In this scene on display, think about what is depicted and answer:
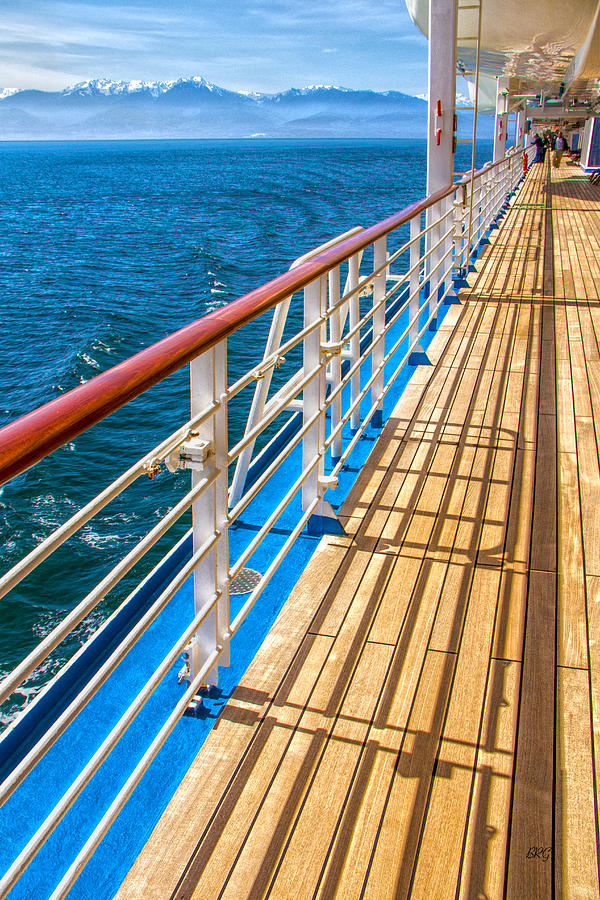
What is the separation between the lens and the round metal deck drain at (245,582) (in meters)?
1.76

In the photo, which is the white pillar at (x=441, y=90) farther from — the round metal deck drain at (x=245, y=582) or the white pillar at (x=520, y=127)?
the white pillar at (x=520, y=127)

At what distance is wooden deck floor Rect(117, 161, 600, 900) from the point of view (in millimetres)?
1111

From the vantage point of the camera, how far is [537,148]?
73.8 ft

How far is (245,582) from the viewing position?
179cm

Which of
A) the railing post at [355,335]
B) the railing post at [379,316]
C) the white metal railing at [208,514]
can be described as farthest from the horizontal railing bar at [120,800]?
the railing post at [379,316]

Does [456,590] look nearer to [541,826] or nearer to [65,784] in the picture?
[541,826]

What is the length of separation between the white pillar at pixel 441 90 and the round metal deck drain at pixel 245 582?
11.0 feet

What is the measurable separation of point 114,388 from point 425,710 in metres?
0.85

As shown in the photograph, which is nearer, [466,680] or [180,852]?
[180,852]

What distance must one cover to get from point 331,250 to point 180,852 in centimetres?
127

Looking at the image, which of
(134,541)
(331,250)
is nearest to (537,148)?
(134,541)

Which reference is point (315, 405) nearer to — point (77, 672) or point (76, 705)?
point (77, 672)

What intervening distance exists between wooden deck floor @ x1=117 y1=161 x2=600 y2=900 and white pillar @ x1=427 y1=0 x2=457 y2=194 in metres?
2.48

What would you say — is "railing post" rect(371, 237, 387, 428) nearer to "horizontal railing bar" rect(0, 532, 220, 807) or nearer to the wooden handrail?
the wooden handrail
